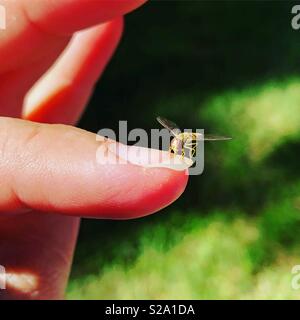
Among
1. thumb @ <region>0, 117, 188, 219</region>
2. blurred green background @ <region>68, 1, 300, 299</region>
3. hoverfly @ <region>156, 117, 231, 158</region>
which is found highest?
blurred green background @ <region>68, 1, 300, 299</region>

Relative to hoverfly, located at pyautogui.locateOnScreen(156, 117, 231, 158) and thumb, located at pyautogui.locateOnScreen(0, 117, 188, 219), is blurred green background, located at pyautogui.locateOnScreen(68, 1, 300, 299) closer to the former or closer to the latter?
hoverfly, located at pyautogui.locateOnScreen(156, 117, 231, 158)

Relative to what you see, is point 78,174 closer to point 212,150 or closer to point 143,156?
point 143,156

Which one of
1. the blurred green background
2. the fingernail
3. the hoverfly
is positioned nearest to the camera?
the fingernail

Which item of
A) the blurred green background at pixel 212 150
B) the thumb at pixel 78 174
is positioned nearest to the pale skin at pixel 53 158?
the thumb at pixel 78 174

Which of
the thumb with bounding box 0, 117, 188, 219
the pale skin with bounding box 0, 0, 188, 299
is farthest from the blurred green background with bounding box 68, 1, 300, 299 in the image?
the thumb with bounding box 0, 117, 188, 219

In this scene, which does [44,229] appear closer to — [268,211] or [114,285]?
[114,285]

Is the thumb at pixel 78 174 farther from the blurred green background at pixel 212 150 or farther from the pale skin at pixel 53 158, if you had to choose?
the blurred green background at pixel 212 150

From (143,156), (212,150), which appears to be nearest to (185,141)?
(143,156)

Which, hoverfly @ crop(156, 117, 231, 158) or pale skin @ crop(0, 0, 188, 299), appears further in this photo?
hoverfly @ crop(156, 117, 231, 158)
